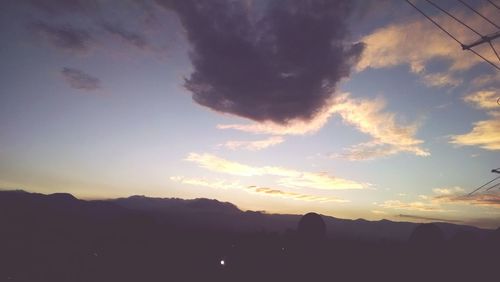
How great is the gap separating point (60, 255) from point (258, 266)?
2728 centimetres

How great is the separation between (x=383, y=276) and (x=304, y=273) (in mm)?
9855

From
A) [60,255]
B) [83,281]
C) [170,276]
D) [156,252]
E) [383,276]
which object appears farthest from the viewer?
[156,252]

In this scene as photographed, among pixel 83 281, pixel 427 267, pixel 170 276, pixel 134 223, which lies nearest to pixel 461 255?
pixel 427 267

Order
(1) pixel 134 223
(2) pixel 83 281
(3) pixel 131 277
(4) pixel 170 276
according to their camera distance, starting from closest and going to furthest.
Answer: (2) pixel 83 281 < (3) pixel 131 277 < (4) pixel 170 276 < (1) pixel 134 223

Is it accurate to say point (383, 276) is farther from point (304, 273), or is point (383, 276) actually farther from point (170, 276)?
point (170, 276)

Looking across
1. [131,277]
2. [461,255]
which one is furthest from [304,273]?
[461,255]

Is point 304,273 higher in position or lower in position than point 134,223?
lower

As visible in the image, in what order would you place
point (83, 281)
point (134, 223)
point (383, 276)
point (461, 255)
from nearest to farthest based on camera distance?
point (83, 281) < point (383, 276) < point (461, 255) < point (134, 223)

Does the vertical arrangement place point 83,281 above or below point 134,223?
below

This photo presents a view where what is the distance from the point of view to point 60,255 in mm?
45188

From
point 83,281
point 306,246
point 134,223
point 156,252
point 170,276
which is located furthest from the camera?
point 134,223

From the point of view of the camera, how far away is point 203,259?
51812 mm

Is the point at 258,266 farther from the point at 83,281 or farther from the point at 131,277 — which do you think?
the point at 83,281

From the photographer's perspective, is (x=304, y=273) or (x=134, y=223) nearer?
(x=304, y=273)
